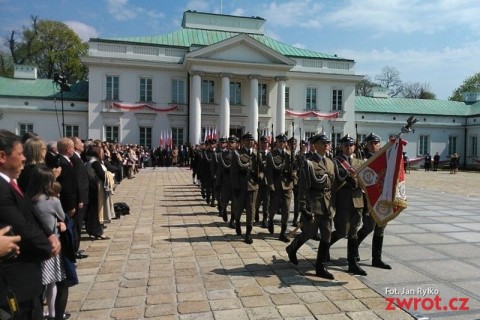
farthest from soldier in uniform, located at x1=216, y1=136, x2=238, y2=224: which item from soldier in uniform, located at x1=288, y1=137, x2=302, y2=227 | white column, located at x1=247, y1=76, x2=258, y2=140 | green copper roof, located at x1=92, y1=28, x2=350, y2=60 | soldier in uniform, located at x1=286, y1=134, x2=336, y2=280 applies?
green copper roof, located at x1=92, y1=28, x2=350, y2=60

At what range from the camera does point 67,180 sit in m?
5.91

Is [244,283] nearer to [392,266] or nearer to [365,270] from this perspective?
[365,270]

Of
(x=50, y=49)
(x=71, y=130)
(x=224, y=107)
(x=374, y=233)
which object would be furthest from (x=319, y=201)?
(x=50, y=49)

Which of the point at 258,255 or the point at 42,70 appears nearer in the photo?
the point at 258,255

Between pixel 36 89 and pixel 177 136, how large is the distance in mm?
12961

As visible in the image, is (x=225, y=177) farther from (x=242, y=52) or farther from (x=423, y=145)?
(x=423, y=145)

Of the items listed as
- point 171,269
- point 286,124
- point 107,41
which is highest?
point 107,41

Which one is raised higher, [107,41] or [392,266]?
[107,41]

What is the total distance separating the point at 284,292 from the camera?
4977 millimetres

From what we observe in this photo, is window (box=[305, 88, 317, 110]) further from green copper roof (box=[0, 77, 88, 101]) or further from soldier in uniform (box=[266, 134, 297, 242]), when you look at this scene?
soldier in uniform (box=[266, 134, 297, 242])

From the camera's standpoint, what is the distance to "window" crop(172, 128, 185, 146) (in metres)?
34.8

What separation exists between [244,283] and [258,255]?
1.41 m

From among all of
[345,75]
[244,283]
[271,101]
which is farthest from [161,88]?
[244,283]

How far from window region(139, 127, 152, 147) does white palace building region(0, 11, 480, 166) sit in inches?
3.4
